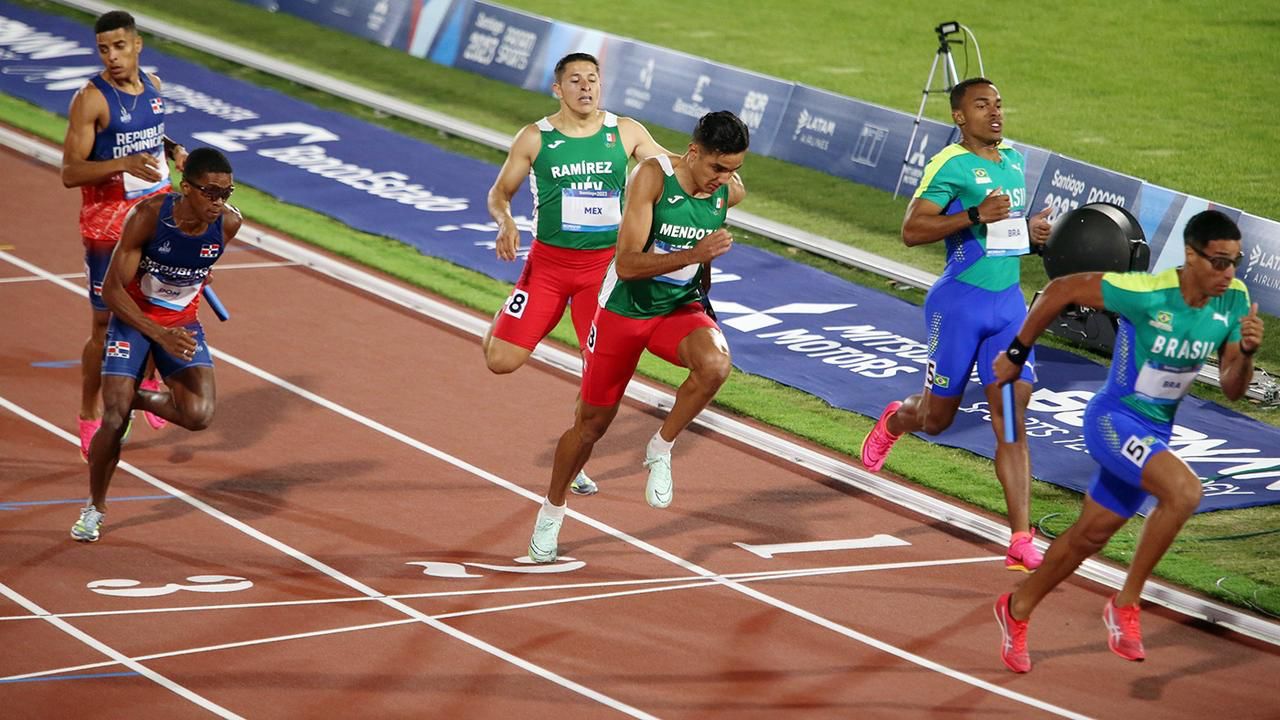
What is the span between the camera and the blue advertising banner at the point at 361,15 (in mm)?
22875

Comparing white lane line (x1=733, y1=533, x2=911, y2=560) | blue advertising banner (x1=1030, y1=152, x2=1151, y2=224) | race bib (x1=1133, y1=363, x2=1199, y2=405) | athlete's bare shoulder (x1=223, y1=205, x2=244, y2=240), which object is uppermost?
blue advertising banner (x1=1030, y1=152, x2=1151, y2=224)

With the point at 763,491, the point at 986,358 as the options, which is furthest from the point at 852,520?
the point at 986,358

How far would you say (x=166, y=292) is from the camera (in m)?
9.48

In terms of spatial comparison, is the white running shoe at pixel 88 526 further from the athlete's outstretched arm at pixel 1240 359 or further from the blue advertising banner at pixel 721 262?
the athlete's outstretched arm at pixel 1240 359

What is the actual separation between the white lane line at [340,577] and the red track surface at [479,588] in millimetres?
19

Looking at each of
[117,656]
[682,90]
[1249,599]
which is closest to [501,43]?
[682,90]

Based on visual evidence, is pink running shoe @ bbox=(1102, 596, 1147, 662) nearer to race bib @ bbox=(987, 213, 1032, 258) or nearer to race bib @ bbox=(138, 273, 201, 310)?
race bib @ bbox=(987, 213, 1032, 258)

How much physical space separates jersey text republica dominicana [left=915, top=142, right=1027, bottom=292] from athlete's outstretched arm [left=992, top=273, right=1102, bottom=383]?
1.36 meters

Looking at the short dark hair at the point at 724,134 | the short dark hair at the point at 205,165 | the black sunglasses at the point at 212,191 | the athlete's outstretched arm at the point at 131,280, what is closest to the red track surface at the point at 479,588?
the athlete's outstretched arm at the point at 131,280

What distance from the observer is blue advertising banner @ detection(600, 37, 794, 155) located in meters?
18.4

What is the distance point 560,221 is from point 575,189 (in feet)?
0.70

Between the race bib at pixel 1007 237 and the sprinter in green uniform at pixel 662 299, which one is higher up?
the race bib at pixel 1007 237

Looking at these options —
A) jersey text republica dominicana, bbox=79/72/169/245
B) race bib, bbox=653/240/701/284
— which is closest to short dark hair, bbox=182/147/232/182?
jersey text republica dominicana, bbox=79/72/169/245

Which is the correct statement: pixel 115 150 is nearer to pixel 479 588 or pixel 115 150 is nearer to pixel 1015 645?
pixel 479 588
